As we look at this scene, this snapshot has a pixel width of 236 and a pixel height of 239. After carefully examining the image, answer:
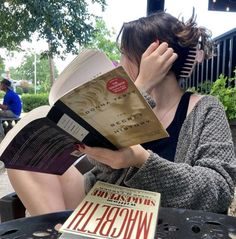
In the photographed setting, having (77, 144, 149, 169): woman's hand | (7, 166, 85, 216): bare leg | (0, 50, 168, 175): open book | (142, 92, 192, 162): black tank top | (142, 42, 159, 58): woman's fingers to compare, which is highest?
(142, 42, 159, 58): woman's fingers

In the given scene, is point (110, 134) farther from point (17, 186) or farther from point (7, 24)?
point (7, 24)

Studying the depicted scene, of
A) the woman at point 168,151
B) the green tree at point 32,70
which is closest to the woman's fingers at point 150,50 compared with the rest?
the woman at point 168,151

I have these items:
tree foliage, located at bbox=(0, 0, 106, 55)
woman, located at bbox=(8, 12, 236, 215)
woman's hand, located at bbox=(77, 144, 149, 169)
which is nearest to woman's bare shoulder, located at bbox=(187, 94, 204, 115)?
woman, located at bbox=(8, 12, 236, 215)

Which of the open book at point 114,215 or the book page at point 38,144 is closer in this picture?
the open book at point 114,215

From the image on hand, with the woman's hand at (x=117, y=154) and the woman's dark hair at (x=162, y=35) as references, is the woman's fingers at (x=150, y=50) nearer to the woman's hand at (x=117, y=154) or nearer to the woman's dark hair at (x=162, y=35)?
the woman's dark hair at (x=162, y=35)

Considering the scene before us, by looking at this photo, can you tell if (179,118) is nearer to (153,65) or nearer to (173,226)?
(153,65)

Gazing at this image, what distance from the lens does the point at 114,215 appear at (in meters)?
0.80

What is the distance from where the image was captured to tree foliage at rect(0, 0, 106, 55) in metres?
7.39

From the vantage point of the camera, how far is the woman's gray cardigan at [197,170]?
1033mm

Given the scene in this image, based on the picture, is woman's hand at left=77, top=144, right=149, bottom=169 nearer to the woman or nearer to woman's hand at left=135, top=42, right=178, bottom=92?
the woman

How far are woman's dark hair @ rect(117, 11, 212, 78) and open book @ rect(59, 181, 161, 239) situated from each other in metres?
0.58

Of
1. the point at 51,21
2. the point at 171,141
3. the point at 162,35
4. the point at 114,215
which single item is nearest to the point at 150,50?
the point at 162,35

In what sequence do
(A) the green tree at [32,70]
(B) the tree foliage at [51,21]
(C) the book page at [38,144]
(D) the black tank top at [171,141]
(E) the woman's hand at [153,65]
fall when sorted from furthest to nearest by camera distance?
(A) the green tree at [32,70], (B) the tree foliage at [51,21], (D) the black tank top at [171,141], (E) the woman's hand at [153,65], (C) the book page at [38,144]

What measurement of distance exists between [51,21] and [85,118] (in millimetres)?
7047
